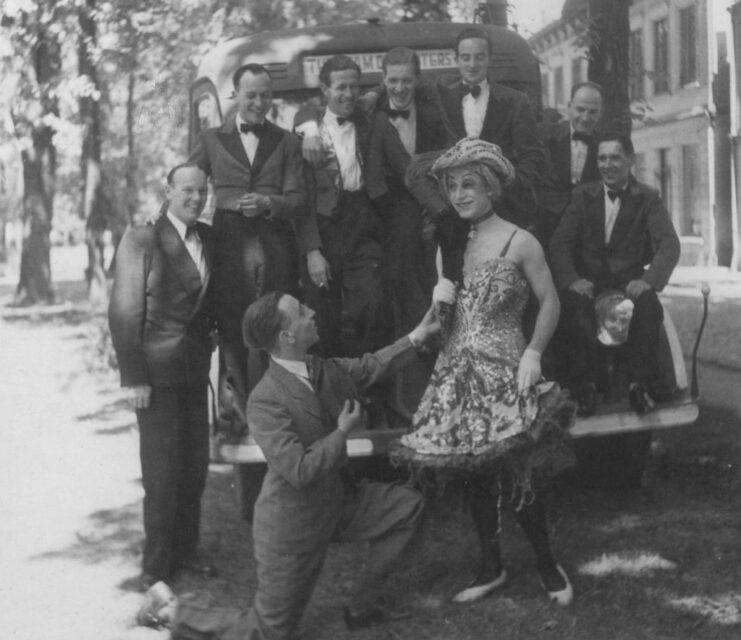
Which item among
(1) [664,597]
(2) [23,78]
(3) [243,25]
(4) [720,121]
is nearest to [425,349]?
(1) [664,597]

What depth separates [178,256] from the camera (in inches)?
221

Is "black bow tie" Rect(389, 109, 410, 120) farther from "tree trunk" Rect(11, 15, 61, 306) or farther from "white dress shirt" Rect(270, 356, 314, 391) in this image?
"tree trunk" Rect(11, 15, 61, 306)

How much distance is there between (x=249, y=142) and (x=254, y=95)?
0.24 meters

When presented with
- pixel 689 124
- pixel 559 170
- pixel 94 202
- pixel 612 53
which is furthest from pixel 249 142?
pixel 689 124

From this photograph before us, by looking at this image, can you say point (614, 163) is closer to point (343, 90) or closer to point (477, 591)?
point (343, 90)

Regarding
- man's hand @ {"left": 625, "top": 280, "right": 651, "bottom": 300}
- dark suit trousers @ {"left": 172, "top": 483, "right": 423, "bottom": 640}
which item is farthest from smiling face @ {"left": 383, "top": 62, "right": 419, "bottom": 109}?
dark suit trousers @ {"left": 172, "top": 483, "right": 423, "bottom": 640}

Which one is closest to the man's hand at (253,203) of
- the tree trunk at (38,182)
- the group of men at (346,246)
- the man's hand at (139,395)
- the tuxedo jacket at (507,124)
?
the group of men at (346,246)

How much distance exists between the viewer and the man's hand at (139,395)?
5504 millimetres

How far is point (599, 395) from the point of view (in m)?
6.22

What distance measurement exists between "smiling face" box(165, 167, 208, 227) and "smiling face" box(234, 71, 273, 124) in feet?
1.63

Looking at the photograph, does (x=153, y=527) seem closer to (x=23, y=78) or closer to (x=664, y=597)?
(x=664, y=597)

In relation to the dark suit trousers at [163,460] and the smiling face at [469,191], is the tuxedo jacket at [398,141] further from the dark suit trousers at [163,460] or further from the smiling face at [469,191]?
the dark suit trousers at [163,460]

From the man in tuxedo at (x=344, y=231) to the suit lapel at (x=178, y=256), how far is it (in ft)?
1.98

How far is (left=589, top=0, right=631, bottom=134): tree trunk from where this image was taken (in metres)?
9.50
